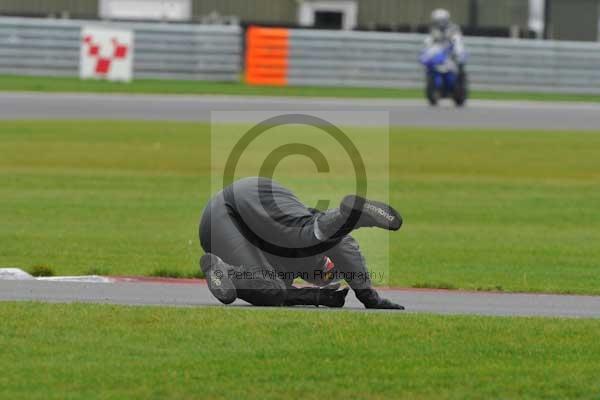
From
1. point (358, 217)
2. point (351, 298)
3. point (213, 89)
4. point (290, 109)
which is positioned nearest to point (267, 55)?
point (213, 89)

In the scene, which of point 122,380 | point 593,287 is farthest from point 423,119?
point 122,380

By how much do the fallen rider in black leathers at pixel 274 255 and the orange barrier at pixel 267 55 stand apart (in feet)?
82.3

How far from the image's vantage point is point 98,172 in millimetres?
19359

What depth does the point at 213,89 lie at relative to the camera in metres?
32.7

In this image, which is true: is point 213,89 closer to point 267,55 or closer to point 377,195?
point 267,55

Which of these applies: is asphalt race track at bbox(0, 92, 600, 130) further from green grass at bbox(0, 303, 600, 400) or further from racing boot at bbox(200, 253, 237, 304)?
green grass at bbox(0, 303, 600, 400)

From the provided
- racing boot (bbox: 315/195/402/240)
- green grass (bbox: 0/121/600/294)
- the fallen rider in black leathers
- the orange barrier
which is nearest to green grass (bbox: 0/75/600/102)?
the orange barrier

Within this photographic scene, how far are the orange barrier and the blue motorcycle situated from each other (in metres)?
4.86

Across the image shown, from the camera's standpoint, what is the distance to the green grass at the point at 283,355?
686 centimetres

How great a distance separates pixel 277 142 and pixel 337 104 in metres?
5.46

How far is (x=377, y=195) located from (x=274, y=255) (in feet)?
27.7

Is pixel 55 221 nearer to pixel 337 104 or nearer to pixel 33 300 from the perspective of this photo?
pixel 33 300

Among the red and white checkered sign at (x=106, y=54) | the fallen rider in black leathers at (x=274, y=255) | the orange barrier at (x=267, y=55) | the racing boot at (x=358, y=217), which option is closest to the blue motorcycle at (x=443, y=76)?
the orange barrier at (x=267, y=55)

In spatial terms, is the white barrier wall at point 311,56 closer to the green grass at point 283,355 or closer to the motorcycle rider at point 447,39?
the motorcycle rider at point 447,39
